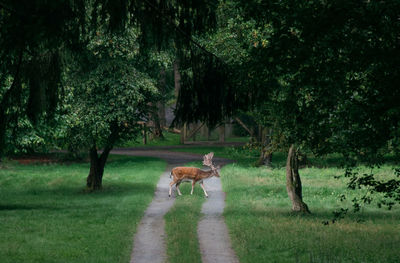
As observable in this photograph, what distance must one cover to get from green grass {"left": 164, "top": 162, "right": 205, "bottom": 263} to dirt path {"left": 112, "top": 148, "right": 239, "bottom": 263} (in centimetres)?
19

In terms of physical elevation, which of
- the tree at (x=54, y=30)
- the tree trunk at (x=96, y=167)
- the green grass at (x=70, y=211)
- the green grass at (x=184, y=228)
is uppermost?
the tree at (x=54, y=30)

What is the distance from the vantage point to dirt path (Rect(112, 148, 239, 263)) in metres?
15.2

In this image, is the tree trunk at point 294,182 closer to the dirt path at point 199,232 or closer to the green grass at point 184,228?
the dirt path at point 199,232

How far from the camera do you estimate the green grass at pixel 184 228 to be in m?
15.0

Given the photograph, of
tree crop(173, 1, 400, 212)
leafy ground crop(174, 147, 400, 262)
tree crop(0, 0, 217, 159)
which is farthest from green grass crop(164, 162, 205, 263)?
tree crop(0, 0, 217, 159)

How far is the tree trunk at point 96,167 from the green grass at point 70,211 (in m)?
0.64

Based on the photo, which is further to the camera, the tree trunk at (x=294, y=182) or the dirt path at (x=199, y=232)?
the tree trunk at (x=294, y=182)

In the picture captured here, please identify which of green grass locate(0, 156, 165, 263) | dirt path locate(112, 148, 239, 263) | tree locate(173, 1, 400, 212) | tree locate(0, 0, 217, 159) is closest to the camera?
tree locate(0, 0, 217, 159)

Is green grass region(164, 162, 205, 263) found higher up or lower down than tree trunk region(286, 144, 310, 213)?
lower down

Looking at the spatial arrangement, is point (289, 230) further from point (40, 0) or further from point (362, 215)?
point (40, 0)

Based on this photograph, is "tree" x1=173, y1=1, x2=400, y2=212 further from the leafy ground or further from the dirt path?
Answer: the dirt path

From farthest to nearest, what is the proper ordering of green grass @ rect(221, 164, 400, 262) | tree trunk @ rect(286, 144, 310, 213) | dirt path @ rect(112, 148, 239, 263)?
tree trunk @ rect(286, 144, 310, 213) < green grass @ rect(221, 164, 400, 262) < dirt path @ rect(112, 148, 239, 263)

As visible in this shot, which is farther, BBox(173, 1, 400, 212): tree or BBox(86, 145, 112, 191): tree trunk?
BBox(86, 145, 112, 191): tree trunk

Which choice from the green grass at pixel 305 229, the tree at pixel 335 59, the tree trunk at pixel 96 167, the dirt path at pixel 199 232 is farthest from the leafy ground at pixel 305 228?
the tree trunk at pixel 96 167
